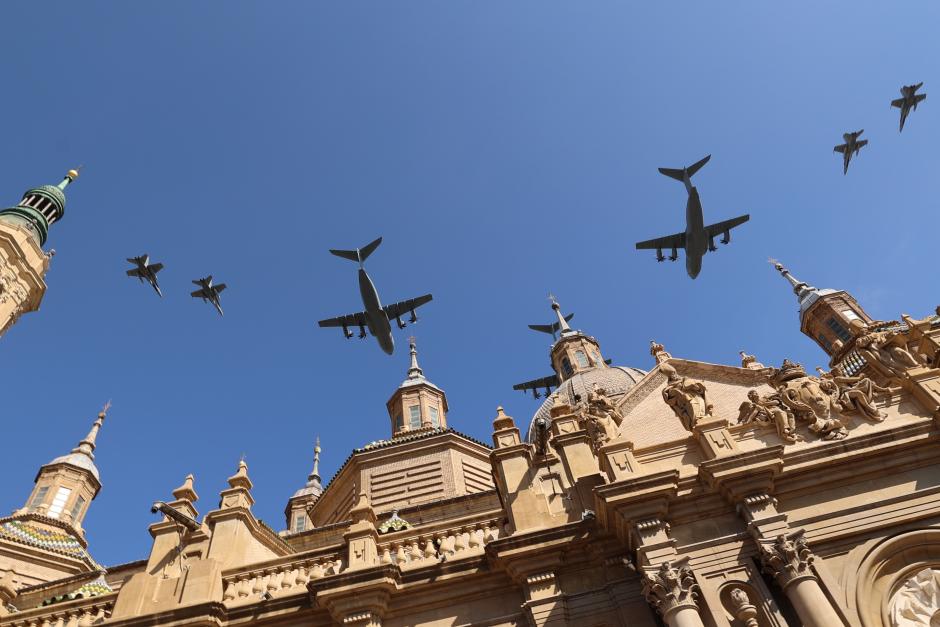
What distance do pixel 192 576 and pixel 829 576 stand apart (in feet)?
45.8

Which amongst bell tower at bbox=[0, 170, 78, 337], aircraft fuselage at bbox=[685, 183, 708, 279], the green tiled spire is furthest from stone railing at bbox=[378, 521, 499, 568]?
the green tiled spire

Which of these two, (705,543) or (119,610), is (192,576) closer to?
(119,610)

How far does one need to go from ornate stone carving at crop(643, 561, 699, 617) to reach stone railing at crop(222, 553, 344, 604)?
699cm

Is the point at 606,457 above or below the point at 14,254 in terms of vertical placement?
below

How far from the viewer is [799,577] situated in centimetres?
1145

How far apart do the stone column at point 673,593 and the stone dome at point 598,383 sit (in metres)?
26.2

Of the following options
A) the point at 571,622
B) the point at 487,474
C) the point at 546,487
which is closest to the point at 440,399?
the point at 487,474

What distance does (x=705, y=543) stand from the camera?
1270 centimetres

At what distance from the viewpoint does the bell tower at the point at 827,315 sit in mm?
53750

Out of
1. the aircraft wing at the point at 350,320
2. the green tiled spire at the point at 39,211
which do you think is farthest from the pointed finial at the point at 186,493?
the green tiled spire at the point at 39,211

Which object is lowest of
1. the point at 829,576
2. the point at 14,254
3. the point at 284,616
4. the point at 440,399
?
the point at 829,576

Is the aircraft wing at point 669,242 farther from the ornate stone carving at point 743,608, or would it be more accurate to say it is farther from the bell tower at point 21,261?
the bell tower at point 21,261

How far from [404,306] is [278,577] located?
2151cm

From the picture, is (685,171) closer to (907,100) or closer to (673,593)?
(907,100)
